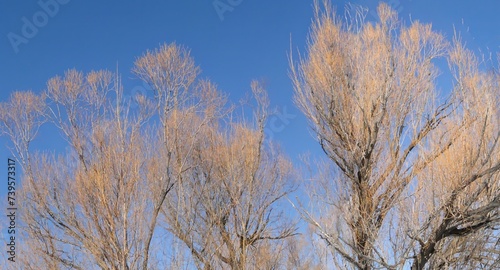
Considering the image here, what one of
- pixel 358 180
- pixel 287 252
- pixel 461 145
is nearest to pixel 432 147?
pixel 461 145

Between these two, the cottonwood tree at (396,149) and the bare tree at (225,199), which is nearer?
the cottonwood tree at (396,149)

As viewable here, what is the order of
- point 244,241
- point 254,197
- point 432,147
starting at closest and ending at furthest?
point 432,147, point 244,241, point 254,197

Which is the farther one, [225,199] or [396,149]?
[225,199]

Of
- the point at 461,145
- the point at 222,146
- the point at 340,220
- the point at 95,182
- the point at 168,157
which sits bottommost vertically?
the point at 340,220

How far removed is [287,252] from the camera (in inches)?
651

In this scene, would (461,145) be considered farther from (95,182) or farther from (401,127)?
(95,182)

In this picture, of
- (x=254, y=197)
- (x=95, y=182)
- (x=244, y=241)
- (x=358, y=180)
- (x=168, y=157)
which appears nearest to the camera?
(x=358, y=180)

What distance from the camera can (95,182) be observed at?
32.4 feet

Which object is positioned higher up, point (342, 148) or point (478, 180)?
point (342, 148)

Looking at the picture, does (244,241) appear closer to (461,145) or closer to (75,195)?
(75,195)

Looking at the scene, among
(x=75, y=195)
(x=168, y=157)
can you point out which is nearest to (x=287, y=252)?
(x=168, y=157)

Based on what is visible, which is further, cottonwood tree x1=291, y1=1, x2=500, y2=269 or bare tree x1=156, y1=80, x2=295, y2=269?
bare tree x1=156, y1=80, x2=295, y2=269

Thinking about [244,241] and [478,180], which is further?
[244,241]

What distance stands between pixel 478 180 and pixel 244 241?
773cm
